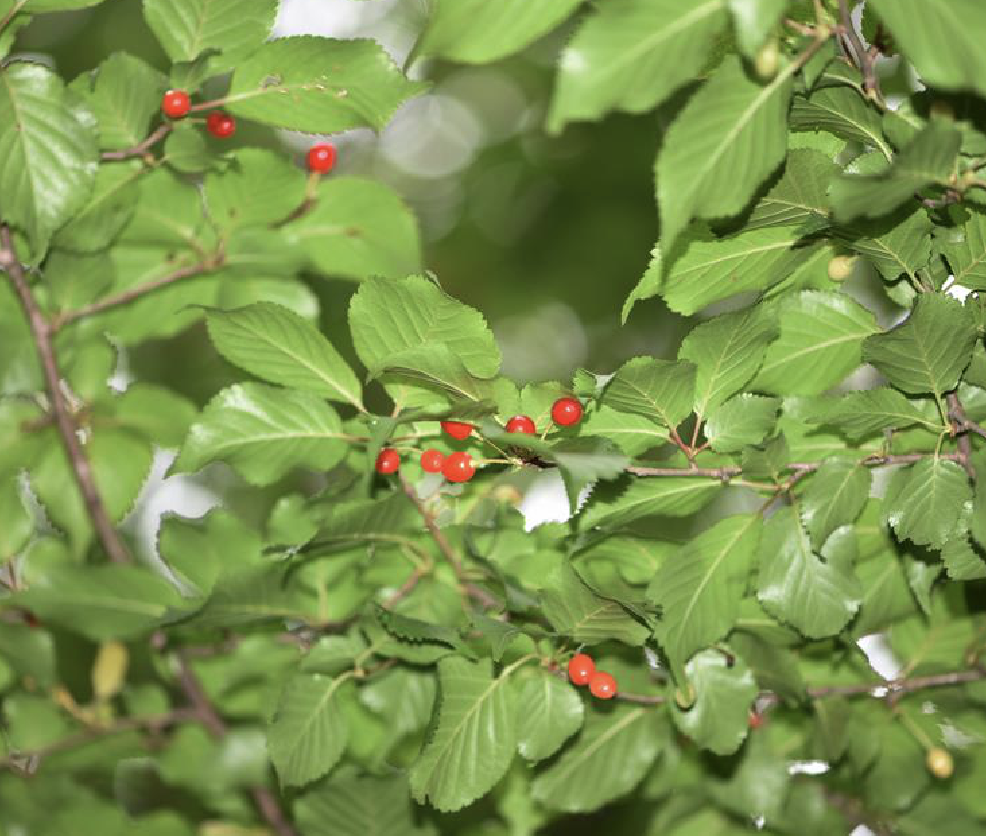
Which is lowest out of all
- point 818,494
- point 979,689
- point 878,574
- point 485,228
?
point 485,228

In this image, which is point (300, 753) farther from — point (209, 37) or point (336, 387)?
point (209, 37)

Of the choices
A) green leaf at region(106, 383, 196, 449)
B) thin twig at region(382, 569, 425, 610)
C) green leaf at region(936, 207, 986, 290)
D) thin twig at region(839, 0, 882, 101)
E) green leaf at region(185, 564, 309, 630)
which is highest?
thin twig at region(839, 0, 882, 101)

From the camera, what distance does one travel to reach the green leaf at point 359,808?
73.5 inches

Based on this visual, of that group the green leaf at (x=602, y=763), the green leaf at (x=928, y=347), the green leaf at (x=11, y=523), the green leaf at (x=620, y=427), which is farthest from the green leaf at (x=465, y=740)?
the green leaf at (x=11, y=523)

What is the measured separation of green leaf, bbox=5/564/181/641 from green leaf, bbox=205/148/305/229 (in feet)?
2.21

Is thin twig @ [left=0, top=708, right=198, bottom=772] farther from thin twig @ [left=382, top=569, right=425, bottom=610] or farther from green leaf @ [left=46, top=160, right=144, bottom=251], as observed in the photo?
green leaf @ [left=46, top=160, right=144, bottom=251]

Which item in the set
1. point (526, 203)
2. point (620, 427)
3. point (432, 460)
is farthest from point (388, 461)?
point (526, 203)

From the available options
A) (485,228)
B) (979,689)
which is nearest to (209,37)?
(979,689)

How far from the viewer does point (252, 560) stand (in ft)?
6.39

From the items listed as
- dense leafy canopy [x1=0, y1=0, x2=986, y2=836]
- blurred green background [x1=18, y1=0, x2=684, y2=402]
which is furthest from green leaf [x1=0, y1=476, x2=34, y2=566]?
blurred green background [x1=18, y1=0, x2=684, y2=402]

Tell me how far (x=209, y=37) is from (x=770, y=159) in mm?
1036

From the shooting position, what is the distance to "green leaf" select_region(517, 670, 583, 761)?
1580 millimetres

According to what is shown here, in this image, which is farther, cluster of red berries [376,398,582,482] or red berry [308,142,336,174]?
red berry [308,142,336,174]

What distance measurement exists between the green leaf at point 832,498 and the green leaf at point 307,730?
2.59 feet
